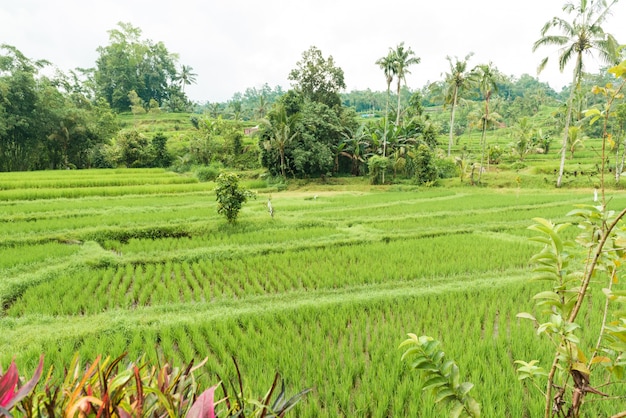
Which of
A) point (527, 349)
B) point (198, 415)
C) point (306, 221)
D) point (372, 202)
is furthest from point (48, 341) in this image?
point (372, 202)

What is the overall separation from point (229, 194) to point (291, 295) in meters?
4.08

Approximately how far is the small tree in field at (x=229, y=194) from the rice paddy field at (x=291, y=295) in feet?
1.55

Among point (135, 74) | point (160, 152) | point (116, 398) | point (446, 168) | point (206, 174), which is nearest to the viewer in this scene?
point (116, 398)

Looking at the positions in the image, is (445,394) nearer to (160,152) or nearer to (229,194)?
(229,194)

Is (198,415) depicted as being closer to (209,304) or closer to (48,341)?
(48,341)

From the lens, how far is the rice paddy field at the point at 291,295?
3141 mm

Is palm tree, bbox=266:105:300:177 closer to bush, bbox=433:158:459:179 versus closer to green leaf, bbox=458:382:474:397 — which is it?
bush, bbox=433:158:459:179

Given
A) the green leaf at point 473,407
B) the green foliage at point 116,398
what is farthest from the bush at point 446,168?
the green foliage at point 116,398

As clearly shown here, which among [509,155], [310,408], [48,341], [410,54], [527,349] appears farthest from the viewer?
[509,155]

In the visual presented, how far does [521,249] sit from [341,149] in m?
13.1

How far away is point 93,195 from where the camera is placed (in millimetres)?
13430

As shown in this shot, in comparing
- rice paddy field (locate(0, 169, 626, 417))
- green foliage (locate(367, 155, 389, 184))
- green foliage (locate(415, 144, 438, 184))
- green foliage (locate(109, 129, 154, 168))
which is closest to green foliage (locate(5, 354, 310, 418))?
rice paddy field (locate(0, 169, 626, 417))

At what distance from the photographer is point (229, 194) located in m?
8.59

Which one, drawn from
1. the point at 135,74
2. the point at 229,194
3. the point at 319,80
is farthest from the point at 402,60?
the point at 135,74
